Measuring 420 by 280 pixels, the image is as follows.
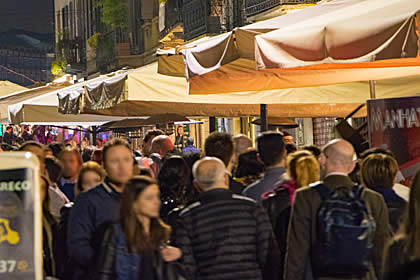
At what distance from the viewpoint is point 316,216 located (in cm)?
586

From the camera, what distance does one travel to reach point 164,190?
23.8ft

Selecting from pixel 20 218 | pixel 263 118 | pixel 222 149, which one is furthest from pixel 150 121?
pixel 20 218

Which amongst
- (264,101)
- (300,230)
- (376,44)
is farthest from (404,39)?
(264,101)

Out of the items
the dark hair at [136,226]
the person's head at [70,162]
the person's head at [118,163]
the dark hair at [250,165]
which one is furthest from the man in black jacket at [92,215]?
the person's head at [70,162]

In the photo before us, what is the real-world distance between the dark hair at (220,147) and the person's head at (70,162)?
1536 millimetres

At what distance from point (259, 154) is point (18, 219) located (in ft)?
9.59

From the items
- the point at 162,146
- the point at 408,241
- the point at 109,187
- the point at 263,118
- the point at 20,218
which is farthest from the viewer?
the point at 263,118

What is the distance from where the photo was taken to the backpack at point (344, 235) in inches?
222

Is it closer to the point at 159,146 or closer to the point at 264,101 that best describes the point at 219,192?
the point at 159,146

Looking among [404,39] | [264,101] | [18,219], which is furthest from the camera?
[264,101]

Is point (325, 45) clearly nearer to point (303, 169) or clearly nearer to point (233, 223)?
point (303, 169)

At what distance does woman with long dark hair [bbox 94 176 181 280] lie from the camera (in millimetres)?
5375

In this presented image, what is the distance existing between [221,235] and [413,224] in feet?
6.50

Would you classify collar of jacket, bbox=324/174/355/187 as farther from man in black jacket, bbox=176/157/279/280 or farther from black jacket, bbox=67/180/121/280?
black jacket, bbox=67/180/121/280
